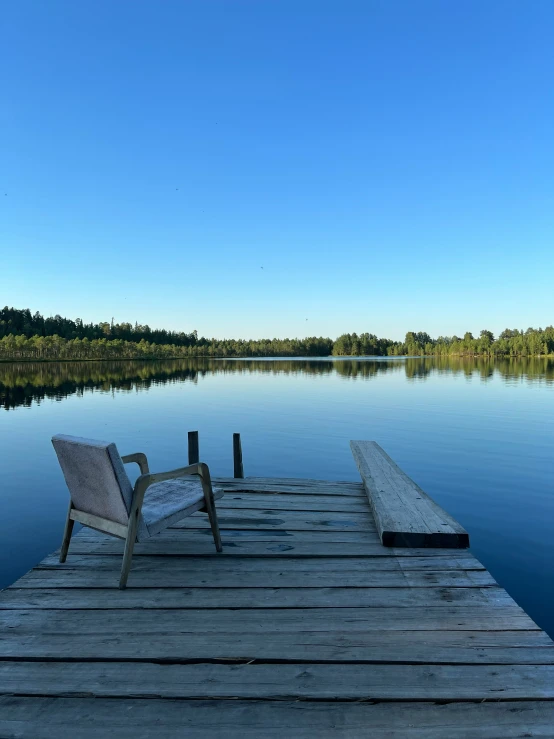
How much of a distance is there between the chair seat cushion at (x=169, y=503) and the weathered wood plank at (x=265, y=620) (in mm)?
715

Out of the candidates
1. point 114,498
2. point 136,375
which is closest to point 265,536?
point 114,498

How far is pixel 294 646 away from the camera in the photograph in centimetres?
268

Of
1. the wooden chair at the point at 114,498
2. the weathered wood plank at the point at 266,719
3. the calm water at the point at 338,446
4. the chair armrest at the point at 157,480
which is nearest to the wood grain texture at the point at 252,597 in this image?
the wooden chair at the point at 114,498

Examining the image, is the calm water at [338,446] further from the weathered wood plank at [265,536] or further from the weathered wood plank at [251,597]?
the weathered wood plank at [251,597]

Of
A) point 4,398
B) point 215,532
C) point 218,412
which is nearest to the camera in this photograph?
point 215,532

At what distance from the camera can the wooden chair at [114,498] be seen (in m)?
3.45

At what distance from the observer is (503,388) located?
111 ft

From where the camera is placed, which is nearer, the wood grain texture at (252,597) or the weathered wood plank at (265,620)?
the weathered wood plank at (265,620)

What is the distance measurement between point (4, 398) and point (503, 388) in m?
34.6

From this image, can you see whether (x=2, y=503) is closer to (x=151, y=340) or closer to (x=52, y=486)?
(x=52, y=486)

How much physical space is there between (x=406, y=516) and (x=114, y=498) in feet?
9.46

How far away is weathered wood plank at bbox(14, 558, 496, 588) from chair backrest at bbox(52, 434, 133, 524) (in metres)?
0.50

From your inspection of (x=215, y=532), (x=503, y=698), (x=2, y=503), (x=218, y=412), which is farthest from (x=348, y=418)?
(x=503, y=698)

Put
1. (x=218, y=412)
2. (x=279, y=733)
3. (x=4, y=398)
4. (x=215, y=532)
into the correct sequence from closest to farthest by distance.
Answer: (x=279, y=733) → (x=215, y=532) → (x=218, y=412) → (x=4, y=398)
